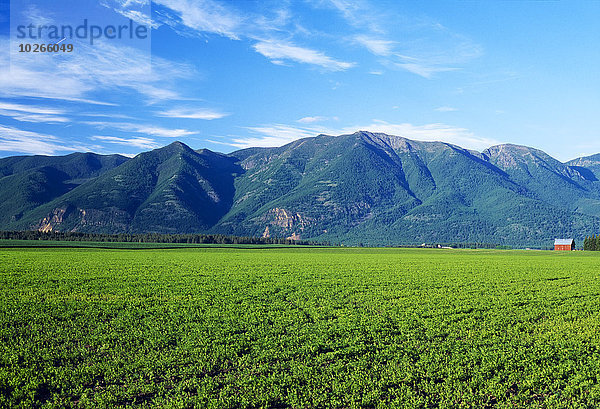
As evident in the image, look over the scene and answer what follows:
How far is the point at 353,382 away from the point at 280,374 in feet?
8.65

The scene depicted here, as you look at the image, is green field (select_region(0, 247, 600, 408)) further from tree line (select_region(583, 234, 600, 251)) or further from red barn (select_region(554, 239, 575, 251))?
red barn (select_region(554, 239, 575, 251))

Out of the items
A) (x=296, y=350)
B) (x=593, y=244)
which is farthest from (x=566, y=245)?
(x=296, y=350)

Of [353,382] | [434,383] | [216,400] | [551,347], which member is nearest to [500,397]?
[434,383]

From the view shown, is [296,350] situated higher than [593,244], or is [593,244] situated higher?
[296,350]

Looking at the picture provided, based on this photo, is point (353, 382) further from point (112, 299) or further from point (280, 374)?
point (112, 299)

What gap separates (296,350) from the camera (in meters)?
18.8

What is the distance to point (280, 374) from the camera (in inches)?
625

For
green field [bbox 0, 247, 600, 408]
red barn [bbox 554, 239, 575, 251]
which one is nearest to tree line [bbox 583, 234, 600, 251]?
red barn [bbox 554, 239, 575, 251]

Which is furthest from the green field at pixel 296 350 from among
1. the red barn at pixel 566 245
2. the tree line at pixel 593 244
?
the red barn at pixel 566 245

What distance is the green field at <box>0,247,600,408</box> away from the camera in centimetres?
1435

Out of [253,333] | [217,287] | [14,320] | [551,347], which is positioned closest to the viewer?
[551,347]

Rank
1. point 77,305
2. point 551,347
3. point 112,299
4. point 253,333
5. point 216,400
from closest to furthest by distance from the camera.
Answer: point 216,400 < point 551,347 < point 253,333 < point 77,305 < point 112,299

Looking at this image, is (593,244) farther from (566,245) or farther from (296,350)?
(296,350)

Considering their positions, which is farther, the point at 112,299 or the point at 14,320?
the point at 112,299
